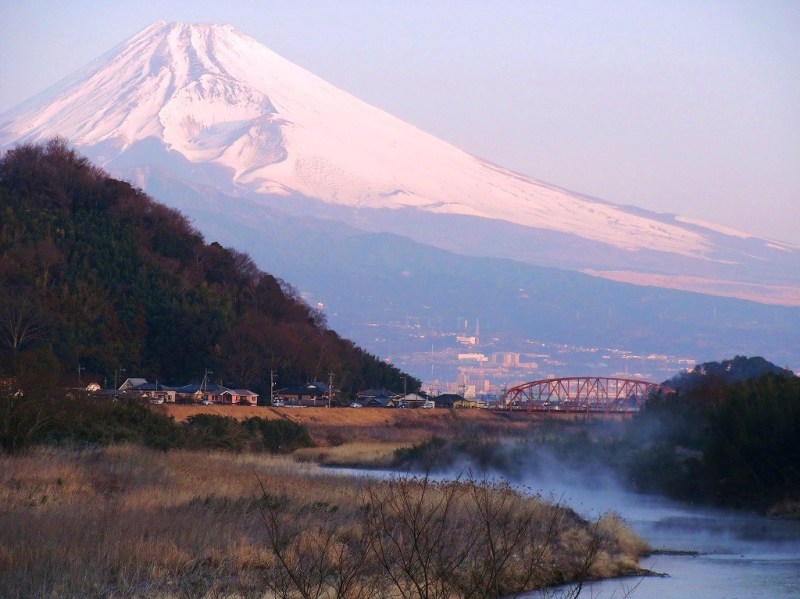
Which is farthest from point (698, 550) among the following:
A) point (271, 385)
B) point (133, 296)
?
point (133, 296)

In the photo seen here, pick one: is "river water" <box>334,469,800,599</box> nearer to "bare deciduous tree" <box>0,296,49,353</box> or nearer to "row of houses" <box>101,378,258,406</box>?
"row of houses" <box>101,378,258,406</box>

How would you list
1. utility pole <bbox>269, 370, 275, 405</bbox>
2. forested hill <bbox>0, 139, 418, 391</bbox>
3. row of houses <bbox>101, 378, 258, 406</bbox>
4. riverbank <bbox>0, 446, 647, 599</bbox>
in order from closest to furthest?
riverbank <bbox>0, 446, 647, 599</bbox> → row of houses <bbox>101, 378, 258, 406</bbox> → forested hill <bbox>0, 139, 418, 391</bbox> → utility pole <bbox>269, 370, 275, 405</bbox>

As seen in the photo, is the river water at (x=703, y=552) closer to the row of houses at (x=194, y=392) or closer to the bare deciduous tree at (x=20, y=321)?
the row of houses at (x=194, y=392)

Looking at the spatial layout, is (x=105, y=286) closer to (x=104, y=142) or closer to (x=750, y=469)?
(x=750, y=469)

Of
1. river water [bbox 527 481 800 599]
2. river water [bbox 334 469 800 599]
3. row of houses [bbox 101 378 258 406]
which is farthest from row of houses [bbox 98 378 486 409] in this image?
river water [bbox 527 481 800 599]

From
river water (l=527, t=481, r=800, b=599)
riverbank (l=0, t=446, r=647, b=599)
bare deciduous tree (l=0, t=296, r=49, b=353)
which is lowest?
river water (l=527, t=481, r=800, b=599)

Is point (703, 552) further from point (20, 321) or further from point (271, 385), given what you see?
point (271, 385)

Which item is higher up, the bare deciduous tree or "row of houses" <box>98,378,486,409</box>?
the bare deciduous tree

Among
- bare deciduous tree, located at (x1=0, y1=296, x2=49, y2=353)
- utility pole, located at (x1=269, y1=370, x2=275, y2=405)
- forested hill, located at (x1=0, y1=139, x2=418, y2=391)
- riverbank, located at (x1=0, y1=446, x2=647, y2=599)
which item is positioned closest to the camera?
riverbank, located at (x1=0, y1=446, x2=647, y2=599)
